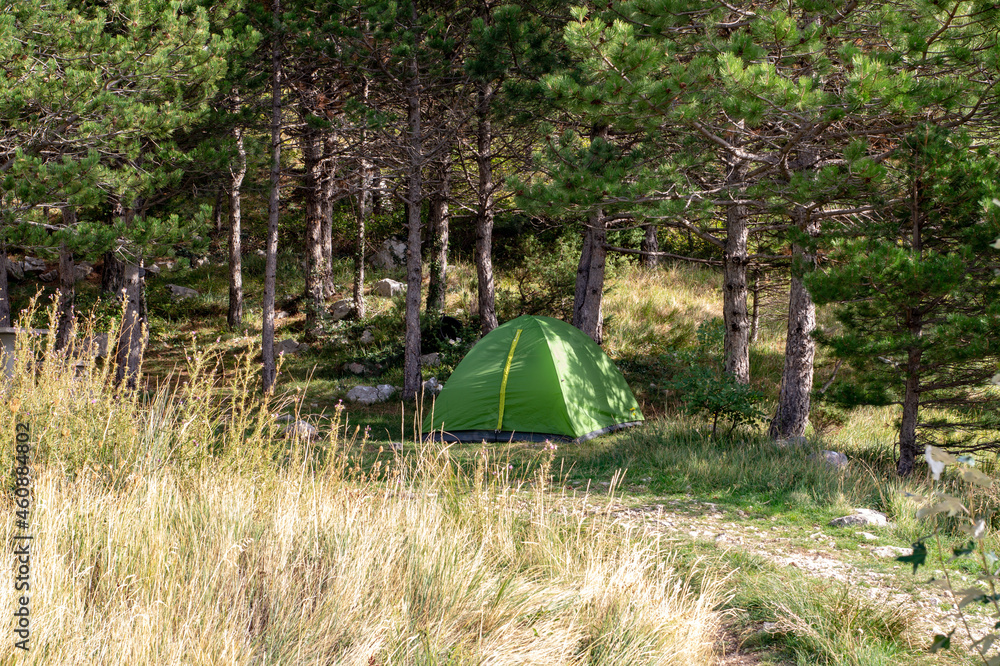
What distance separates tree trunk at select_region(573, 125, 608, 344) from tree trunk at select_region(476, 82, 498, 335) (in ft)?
6.35

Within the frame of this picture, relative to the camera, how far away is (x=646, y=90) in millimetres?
6695

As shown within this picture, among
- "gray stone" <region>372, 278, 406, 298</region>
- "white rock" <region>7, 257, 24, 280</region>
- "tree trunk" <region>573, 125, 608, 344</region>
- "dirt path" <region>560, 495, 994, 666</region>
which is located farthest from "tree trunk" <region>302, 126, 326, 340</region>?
"dirt path" <region>560, 495, 994, 666</region>

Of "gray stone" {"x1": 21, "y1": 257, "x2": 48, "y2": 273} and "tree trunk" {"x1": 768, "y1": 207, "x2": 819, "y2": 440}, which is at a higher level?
"gray stone" {"x1": 21, "y1": 257, "x2": 48, "y2": 273}

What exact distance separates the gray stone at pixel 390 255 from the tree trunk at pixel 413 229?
9.40 m

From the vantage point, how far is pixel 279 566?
2996 mm

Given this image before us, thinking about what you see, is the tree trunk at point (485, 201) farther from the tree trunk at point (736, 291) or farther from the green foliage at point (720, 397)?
the green foliage at point (720, 397)

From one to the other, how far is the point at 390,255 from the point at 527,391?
13.1 metres

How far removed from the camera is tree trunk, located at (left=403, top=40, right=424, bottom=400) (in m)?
11.4

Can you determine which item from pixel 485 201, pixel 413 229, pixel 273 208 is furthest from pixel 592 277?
pixel 273 208

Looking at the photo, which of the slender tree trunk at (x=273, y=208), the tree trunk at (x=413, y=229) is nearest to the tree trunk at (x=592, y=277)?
the tree trunk at (x=413, y=229)

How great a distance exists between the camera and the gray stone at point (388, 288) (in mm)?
18789

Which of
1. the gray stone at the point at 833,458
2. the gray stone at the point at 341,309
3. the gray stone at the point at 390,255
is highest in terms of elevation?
the gray stone at the point at 390,255

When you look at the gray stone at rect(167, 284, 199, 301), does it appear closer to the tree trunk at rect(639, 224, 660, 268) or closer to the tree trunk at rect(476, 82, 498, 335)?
the tree trunk at rect(476, 82, 498, 335)

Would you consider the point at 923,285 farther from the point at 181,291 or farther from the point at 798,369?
the point at 181,291
